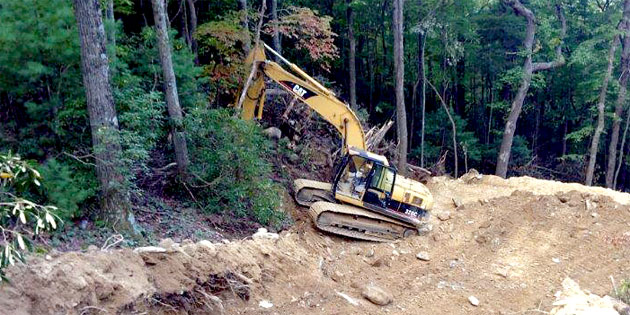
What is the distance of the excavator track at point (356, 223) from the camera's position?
11.6 meters

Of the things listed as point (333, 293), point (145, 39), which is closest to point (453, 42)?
point (145, 39)

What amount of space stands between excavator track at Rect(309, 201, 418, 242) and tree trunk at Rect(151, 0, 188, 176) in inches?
118

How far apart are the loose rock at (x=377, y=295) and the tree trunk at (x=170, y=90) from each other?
440 cm

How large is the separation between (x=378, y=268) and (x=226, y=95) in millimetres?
6740

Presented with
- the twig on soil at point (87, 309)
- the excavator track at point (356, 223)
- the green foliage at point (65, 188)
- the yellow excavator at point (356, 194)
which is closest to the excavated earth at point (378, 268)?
the twig on soil at point (87, 309)

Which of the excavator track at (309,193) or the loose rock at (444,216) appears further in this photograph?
the loose rock at (444,216)

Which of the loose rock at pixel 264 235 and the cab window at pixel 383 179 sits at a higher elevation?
the cab window at pixel 383 179

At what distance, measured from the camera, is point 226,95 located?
1483 cm

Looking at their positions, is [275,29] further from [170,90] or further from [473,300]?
[473,300]

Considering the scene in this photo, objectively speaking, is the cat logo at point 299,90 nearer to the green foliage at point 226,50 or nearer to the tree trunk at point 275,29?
the green foliage at point 226,50

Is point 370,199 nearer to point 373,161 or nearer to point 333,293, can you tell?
point 373,161

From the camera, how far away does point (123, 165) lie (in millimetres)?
8570

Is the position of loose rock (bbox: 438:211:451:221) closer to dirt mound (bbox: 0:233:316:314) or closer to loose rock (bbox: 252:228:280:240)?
loose rock (bbox: 252:228:280:240)

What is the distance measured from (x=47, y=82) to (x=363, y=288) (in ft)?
19.7
